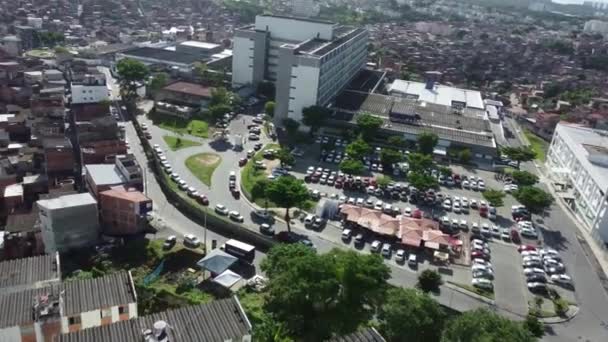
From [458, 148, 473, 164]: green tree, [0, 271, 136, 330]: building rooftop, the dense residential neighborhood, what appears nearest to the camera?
[0, 271, 136, 330]: building rooftop

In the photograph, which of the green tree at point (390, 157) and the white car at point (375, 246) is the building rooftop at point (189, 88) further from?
the white car at point (375, 246)

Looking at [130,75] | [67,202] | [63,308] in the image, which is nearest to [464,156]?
[67,202]

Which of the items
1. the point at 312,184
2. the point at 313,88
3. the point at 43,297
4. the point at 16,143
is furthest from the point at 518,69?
the point at 43,297

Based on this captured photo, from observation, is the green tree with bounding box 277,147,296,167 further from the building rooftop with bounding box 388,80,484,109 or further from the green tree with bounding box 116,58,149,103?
the building rooftop with bounding box 388,80,484,109

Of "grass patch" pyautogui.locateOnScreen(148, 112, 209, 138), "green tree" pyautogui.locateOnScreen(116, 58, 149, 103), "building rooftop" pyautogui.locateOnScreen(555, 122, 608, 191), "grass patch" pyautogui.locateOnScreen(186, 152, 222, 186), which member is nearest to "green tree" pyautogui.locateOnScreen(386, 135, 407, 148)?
"building rooftop" pyautogui.locateOnScreen(555, 122, 608, 191)

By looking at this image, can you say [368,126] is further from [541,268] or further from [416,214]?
[541,268]

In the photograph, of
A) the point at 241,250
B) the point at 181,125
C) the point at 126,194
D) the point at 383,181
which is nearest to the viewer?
the point at 241,250

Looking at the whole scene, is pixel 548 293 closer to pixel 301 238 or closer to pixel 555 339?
pixel 555 339
